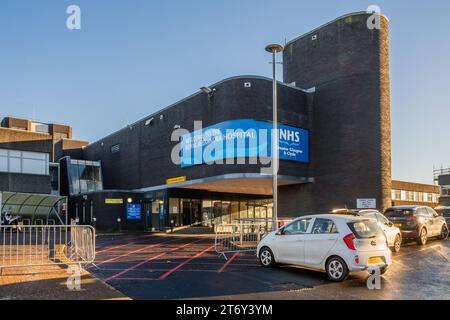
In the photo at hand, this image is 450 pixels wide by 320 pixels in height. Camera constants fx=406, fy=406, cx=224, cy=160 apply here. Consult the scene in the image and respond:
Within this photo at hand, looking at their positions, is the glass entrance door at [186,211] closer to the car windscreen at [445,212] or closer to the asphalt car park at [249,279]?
the asphalt car park at [249,279]

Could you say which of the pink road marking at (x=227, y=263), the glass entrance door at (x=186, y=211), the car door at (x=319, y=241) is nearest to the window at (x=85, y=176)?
the glass entrance door at (x=186, y=211)

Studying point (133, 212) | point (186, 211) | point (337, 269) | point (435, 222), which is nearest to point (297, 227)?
point (337, 269)

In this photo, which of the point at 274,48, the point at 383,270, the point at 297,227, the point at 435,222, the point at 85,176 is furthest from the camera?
the point at 85,176

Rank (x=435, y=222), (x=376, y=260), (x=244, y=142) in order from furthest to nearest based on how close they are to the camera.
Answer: (x=244, y=142), (x=435, y=222), (x=376, y=260)

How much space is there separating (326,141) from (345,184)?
10.5 ft

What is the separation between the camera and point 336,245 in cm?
1034

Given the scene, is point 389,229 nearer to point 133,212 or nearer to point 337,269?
point 337,269

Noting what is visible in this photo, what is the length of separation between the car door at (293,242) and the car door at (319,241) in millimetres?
211

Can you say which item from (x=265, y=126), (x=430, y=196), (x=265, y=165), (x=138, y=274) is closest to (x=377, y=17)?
(x=265, y=126)

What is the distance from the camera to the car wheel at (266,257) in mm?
12418

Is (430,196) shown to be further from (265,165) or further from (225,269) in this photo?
(225,269)

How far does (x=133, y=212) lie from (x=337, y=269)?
28.2m

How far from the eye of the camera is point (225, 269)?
12281mm

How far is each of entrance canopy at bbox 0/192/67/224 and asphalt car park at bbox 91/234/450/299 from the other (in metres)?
26.3
